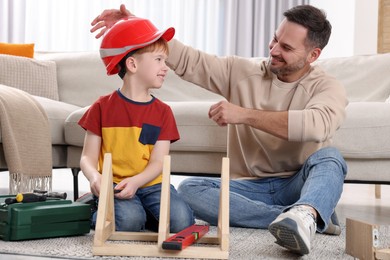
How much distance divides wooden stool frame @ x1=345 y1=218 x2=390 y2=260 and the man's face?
0.66m

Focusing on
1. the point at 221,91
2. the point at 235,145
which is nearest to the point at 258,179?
the point at 235,145

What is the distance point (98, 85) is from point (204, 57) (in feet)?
3.64

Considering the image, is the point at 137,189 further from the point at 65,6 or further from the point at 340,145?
the point at 65,6

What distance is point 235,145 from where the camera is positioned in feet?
6.79

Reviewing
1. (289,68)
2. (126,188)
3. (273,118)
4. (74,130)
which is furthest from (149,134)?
(74,130)

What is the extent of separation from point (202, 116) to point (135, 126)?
2.26ft

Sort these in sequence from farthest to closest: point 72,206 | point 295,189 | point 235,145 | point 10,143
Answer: point 10,143 → point 235,145 → point 295,189 → point 72,206

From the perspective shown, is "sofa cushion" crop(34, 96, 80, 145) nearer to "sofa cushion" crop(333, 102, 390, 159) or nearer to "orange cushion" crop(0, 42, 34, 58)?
"orange cushion" crop(0, 42, 34, 58)

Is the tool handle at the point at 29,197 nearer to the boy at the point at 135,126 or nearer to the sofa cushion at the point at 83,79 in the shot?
the boy at the point at 135,126

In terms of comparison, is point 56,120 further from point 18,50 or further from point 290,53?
point 290,53

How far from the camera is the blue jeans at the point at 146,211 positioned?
1.74m

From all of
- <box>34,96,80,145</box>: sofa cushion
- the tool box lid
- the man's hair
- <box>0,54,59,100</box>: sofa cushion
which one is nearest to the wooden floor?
the man's hair

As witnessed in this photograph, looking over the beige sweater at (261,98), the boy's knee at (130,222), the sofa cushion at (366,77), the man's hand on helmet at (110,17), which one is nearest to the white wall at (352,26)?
the sofa cushion at (366,77)

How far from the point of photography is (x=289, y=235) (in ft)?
4.67
